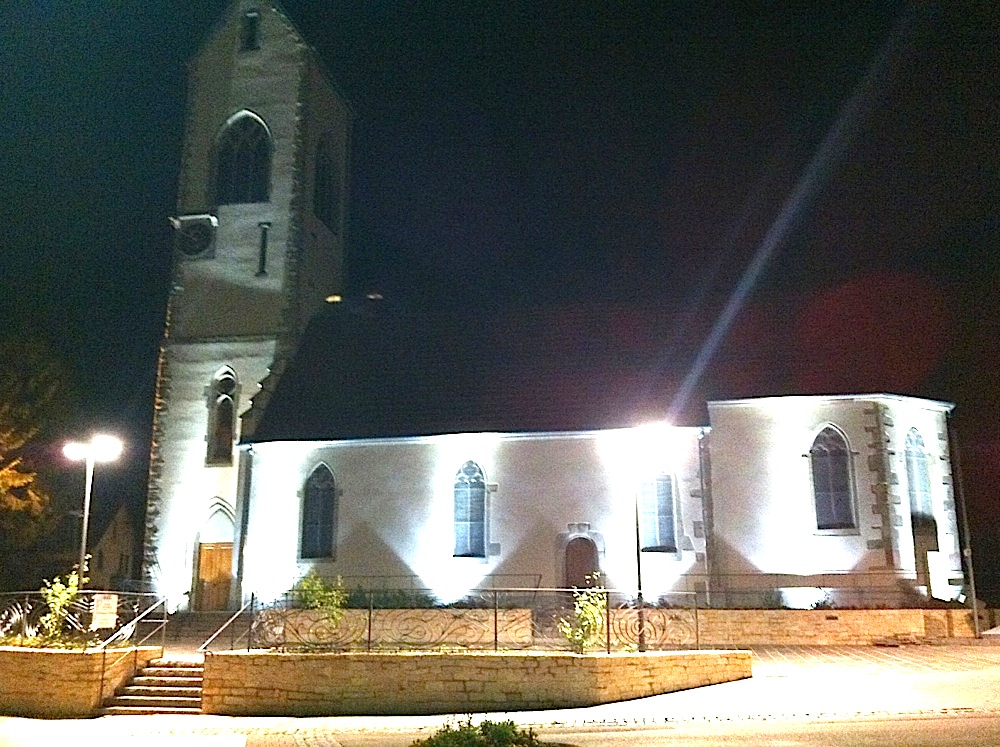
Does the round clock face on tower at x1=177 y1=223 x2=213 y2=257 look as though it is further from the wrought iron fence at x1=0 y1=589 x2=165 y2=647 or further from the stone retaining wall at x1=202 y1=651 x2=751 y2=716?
the stone retaining wall at x1=202 y1=651 x2=751 y2=716

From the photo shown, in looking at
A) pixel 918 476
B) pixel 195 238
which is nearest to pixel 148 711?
pixel 918 476

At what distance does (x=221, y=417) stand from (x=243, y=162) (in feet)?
29.7

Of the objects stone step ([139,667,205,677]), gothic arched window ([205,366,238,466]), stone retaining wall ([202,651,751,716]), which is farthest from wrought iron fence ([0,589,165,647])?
gothic arched window ([205,366,238,466])

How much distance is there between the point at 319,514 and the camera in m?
28.1

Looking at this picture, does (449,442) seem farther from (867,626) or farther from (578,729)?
(578,729)

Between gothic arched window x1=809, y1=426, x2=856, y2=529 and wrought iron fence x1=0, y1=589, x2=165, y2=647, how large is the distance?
16320 millimetres

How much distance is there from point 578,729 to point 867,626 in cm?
1091

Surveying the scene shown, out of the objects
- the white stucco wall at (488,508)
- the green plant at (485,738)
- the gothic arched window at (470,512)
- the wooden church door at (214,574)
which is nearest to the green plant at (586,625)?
the green plant at (485,738)

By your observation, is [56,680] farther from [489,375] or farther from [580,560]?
[489,375]

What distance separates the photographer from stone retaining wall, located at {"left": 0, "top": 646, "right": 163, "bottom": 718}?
15367mm

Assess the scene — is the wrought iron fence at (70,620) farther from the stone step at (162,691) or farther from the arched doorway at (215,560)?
the arched doorway at (215,560)

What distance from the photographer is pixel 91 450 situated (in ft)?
61.4

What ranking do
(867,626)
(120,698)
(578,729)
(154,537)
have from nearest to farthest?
1. (578,729)
2. (120,698)
3. (867,626)
4. (154,537)

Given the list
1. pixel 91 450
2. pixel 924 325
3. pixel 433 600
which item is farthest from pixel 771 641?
pixel 91 450
